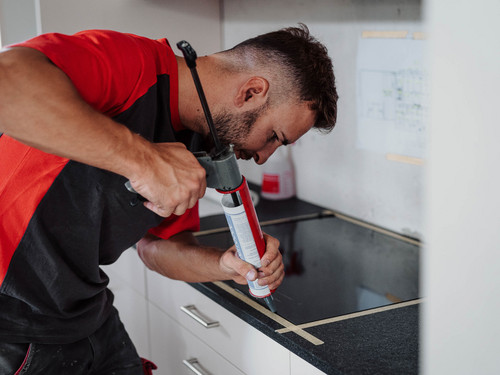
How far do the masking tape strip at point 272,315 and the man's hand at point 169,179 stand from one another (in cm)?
41

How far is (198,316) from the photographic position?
165cm

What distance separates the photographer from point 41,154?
1.17 metres

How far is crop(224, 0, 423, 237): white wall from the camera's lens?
6.30 ft

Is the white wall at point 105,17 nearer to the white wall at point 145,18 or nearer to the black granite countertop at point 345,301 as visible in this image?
the white wall at point 145,18

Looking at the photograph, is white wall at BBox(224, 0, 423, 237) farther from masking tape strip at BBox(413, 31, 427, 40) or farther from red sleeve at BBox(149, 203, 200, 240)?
red sleeve at BBox(149, 203, 200, 240)

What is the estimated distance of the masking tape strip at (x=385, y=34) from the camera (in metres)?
1.85

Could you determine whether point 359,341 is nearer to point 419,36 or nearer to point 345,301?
point 345,301

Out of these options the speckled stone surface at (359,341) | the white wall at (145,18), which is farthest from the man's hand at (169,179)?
the white wall at (145,18)

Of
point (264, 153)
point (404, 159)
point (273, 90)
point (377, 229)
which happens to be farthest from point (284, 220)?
point (273, 90)

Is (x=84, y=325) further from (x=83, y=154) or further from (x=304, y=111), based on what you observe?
(x=304, y=111)

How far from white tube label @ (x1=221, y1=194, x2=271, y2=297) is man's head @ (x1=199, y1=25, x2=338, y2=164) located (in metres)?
0.20

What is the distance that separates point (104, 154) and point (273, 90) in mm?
430

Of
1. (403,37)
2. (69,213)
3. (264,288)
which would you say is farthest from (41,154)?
(403,37)

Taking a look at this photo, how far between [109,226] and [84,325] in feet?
0.76
